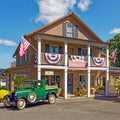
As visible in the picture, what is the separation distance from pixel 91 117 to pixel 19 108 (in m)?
5.35

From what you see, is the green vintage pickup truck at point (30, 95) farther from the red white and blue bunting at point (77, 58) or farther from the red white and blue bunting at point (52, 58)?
the red white and blue bunting at point (77, 58)

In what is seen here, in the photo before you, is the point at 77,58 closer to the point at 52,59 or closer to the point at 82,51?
the point at 52,59

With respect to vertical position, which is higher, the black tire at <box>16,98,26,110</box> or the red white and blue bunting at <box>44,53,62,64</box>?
the red white and blue bunting at <box>44,53,62,64</box>

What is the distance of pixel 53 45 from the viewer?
26.1 meters

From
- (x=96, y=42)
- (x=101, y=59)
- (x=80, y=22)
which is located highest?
(x=80, y=22)

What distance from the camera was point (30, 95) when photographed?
17.3 meters

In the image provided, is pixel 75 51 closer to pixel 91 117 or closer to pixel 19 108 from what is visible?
pixel 19 108

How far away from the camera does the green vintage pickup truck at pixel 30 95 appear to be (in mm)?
16797

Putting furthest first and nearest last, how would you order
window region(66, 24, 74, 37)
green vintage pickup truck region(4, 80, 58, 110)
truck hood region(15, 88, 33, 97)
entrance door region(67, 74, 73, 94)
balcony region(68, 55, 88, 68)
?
entrance door region(67, 74, 73, 94)
window region(66, 24, 74, 37)
balcony region(68, 55, 88, 68)
truck hood region(15, 88, 33, 97)
green vintage pickup truck region(4, 80, 58, 110)

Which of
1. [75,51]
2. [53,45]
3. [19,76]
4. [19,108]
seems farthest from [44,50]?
[19,108]

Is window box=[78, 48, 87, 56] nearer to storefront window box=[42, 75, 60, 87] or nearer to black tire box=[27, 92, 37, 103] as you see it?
storefront window box=[42, 75, 60, 87]

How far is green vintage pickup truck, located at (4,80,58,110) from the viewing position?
16797mm

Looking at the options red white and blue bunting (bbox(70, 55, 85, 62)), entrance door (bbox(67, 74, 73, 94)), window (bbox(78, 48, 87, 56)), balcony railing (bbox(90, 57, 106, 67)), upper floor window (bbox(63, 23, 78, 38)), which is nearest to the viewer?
red white and blue bunting (bbox(70, 55, 85, 62))

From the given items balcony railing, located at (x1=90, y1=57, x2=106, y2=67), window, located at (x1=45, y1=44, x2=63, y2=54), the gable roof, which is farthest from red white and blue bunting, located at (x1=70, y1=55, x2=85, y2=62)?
the gable roof
